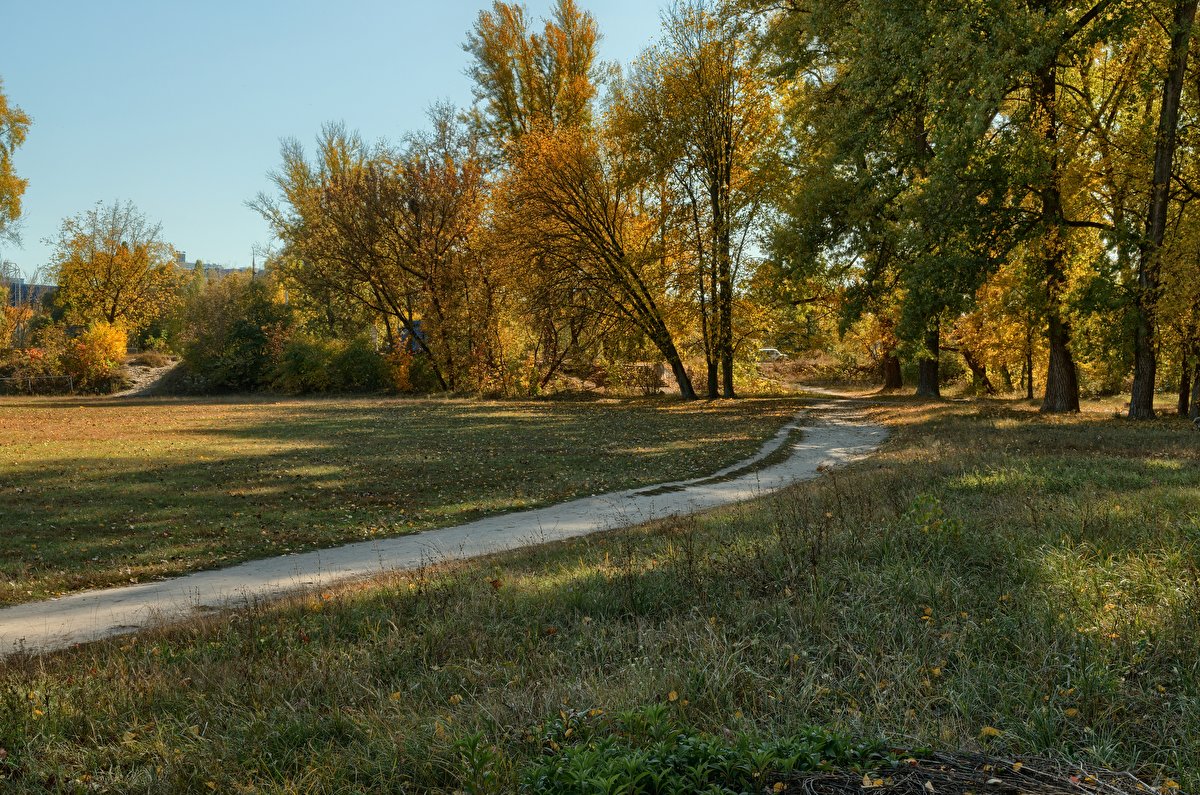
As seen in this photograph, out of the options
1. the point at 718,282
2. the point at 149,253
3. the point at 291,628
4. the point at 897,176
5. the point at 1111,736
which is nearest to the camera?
the point at 1111,736

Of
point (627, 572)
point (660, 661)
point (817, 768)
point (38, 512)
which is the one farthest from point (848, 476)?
point (38, 512)

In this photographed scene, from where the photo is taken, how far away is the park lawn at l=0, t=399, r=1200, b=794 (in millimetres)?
3656

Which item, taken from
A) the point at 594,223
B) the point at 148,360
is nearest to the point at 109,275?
the point at 148,360

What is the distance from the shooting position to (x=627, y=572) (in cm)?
670

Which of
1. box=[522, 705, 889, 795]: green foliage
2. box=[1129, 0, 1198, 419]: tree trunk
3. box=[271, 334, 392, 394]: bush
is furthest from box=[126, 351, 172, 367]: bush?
box=[522, 705, 889, 795]: green foliage

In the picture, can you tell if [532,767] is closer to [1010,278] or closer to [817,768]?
[817,768]

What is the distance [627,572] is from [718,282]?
28.2 m

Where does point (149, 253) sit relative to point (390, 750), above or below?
above

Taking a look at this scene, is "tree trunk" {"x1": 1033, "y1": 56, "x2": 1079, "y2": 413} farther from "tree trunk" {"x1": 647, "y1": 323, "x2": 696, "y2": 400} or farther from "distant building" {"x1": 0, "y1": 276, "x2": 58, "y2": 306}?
"distant building" {"x1": 0, "y1": 276, "x2": 58, "y2": 306}

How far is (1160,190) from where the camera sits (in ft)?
62.1

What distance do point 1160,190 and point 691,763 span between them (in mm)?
21231

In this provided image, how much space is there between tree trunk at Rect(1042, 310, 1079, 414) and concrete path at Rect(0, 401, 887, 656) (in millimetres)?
10418

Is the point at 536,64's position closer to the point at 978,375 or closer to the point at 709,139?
the point at 709,139

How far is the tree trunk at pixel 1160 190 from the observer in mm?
18375
